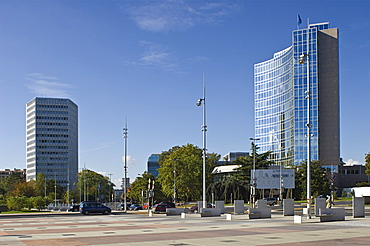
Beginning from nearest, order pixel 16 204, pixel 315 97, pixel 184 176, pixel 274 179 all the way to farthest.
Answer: pixel 16 204 < pixel 274 179 < pixel 184 176 < pixel 315 97

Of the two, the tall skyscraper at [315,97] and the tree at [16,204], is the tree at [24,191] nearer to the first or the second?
the tree at [16,204]

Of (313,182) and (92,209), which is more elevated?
(313,182)

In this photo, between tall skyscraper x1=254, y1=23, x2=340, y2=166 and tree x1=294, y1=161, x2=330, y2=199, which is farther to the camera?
tall skyscraper x1=254, y1=23, x2=340, y2=166

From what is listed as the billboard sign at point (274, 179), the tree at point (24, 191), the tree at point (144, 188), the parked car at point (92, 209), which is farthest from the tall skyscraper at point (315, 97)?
the tree at point (24, 191)

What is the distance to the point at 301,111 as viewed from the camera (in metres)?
119

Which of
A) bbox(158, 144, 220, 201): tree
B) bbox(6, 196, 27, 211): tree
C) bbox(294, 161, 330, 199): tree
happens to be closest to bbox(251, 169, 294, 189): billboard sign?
bbox(294, 161, 330, 199): tree

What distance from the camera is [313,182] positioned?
306 feet

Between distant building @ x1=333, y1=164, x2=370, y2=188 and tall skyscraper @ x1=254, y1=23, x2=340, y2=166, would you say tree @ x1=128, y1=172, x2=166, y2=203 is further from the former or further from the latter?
distant building @ x1=333, y1=164, x2=370, y2=188

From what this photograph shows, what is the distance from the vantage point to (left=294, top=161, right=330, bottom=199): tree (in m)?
93.1

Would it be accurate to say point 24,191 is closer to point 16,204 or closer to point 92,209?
point 16,204

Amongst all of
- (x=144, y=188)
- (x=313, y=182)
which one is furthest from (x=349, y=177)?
(x=144, y=188)

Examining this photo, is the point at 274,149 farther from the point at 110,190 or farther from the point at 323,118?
the point at 110,190

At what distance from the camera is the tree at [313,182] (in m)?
93.1

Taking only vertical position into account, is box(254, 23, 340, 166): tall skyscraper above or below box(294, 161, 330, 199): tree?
above
